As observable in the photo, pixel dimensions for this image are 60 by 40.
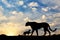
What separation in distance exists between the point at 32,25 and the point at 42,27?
113cm
